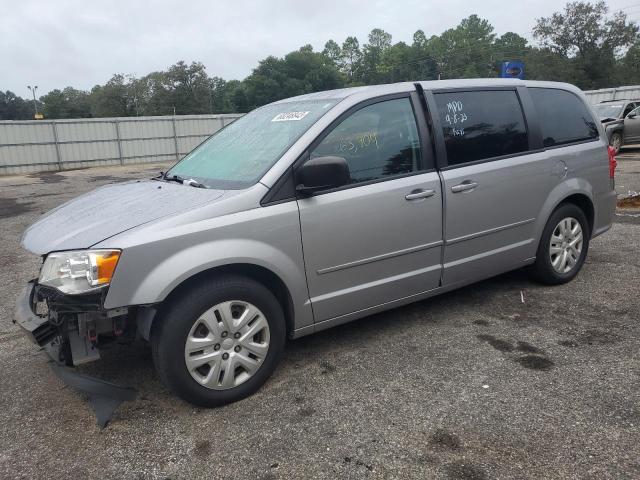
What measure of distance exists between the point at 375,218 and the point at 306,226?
512mm

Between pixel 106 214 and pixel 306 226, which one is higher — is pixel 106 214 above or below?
above

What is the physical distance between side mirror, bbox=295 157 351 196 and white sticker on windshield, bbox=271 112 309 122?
571 mm

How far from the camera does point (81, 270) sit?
8.39 feet

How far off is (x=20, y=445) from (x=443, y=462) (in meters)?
2.13

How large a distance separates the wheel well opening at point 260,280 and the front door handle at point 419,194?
105 centimetres

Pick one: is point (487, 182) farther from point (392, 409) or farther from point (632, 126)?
point (632, 126)

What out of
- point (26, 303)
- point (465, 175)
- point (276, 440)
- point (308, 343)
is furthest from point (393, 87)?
point (26, 303)

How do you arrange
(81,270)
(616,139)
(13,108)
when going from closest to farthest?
(81,270) < (616,139) < (13,108)

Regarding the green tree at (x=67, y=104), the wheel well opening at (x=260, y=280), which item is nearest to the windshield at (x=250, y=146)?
the wheel well opening at (x=260, y=280)

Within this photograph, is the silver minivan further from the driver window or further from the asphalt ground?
the driver window

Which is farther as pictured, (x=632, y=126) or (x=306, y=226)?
(x=632, y=126)

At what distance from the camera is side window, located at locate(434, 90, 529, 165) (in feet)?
12.3

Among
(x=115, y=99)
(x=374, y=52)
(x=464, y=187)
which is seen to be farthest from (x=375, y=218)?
(x=374, y=52)

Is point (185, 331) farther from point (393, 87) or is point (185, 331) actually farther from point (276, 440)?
point (393, 87)
